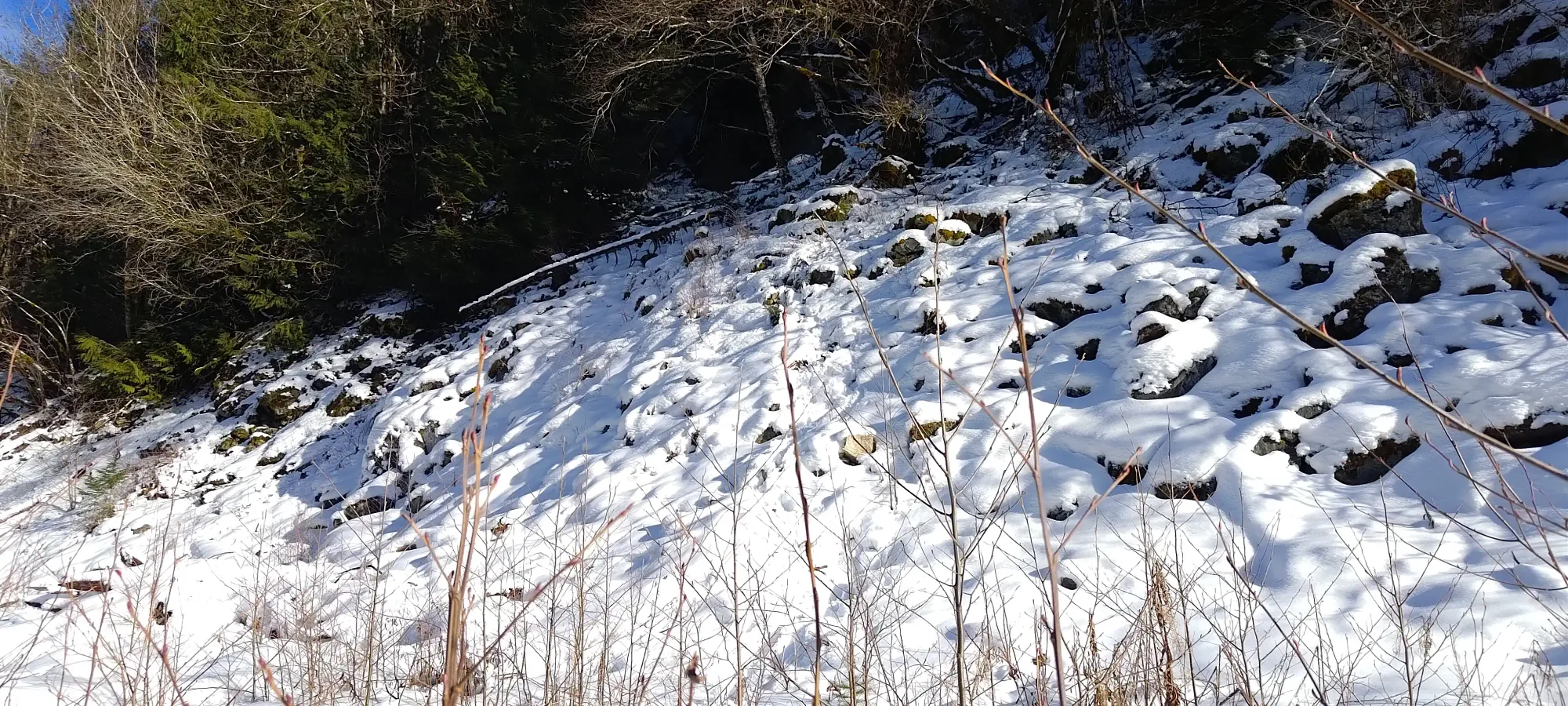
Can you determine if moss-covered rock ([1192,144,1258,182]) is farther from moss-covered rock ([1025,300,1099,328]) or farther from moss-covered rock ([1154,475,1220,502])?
moss-covered rock ([1154,475,1220,502])

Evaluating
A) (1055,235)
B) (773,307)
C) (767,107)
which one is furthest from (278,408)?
(1055,235)

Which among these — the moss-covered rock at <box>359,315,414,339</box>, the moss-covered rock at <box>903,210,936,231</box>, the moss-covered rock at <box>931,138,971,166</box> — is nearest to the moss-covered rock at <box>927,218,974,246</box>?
the moss-covered rock at <box>903,210,936,231</box>

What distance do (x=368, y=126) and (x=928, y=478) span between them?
10.1 meters

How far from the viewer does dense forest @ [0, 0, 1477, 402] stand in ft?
28.1

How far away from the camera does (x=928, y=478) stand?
289 cm

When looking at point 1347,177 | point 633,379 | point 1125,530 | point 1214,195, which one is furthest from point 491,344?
point 1347,177

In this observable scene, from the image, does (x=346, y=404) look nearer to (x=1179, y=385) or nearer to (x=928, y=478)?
(x=928, y=478)

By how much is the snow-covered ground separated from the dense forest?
1438mm

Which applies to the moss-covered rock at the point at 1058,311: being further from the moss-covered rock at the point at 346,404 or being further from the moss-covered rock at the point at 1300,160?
the moss-covered rock at the point at 346,404

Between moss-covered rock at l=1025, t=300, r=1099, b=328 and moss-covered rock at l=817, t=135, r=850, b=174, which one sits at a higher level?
moss-covered rock at l=817, t=135, r=850, b=174

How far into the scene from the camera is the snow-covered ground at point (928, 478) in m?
1.92

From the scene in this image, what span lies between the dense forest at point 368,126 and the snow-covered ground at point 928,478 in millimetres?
1438

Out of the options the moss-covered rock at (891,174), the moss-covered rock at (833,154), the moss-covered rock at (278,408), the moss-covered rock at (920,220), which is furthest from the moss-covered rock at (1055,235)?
the moss-covered rock at (278,408)

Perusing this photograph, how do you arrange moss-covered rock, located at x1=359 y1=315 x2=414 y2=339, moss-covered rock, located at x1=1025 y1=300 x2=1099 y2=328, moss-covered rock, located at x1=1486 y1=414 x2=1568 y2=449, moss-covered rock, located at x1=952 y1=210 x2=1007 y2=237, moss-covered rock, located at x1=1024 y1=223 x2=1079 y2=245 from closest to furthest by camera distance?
moss-covered rock, located at x1=1486 y1=414 x2=1568 y2=449, moss-covered rock, located at x1=1025 y1=300 x2=1099 y2=328, moss-covered rock, located at x1=1024 y1=223 x2=1079 y2=245, moss-covered rock, located at x1=952 y1=210 x2=1007 y2=237, moss-covered rock, located at x1=359 y1=315 x2=414 y2=339
